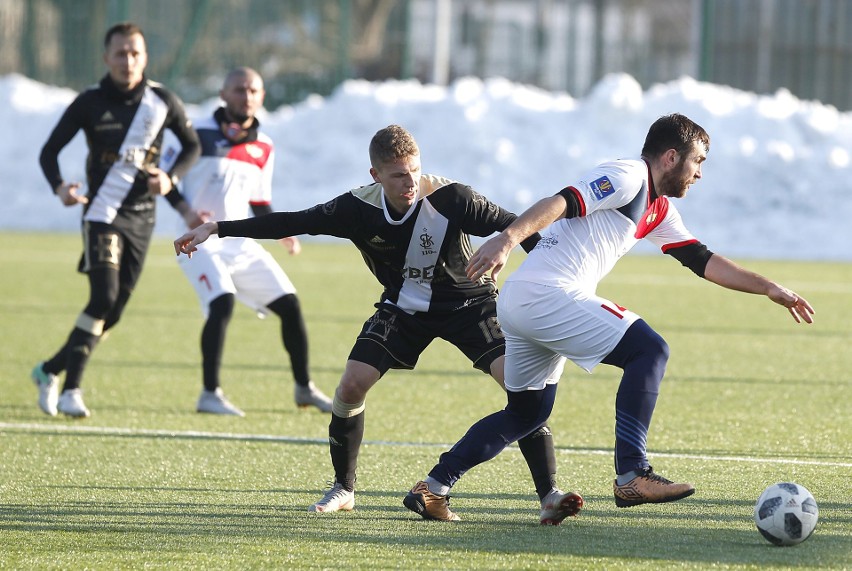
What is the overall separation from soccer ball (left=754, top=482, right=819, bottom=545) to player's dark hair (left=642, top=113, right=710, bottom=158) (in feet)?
4.18

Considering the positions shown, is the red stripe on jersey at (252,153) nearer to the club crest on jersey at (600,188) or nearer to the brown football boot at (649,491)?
the club crest on jersey at (600,188)

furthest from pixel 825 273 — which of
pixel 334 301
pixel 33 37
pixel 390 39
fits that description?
pixel 33 37

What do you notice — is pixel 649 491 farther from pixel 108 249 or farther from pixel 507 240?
pixel 108 249

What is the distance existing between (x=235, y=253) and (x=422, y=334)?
3.05 meters

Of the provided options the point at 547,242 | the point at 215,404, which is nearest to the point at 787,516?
the point at 547,242

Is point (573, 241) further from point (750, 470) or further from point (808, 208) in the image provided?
point (808, 208)

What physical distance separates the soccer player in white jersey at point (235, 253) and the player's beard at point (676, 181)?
347 cm

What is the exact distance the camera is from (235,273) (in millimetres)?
8188

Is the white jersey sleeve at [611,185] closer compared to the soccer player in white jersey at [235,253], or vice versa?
the white jersey sleeve at [611,185]

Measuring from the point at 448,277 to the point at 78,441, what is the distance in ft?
8.29

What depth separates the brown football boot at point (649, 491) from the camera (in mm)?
4598

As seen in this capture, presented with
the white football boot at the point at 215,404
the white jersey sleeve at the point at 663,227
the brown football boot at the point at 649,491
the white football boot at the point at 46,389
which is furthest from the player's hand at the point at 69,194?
the brown football boot at the point at 649,491

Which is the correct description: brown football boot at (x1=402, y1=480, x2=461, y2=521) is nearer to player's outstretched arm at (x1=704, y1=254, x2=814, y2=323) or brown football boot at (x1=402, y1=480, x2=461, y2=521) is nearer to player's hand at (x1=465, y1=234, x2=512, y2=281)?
player's hand at (x1=465, y1=234, x2=512, y2=281)

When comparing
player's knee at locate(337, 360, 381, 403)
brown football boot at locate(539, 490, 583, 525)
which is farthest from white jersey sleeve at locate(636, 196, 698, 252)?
player's knee at locate(337, 360, 381, 403)
